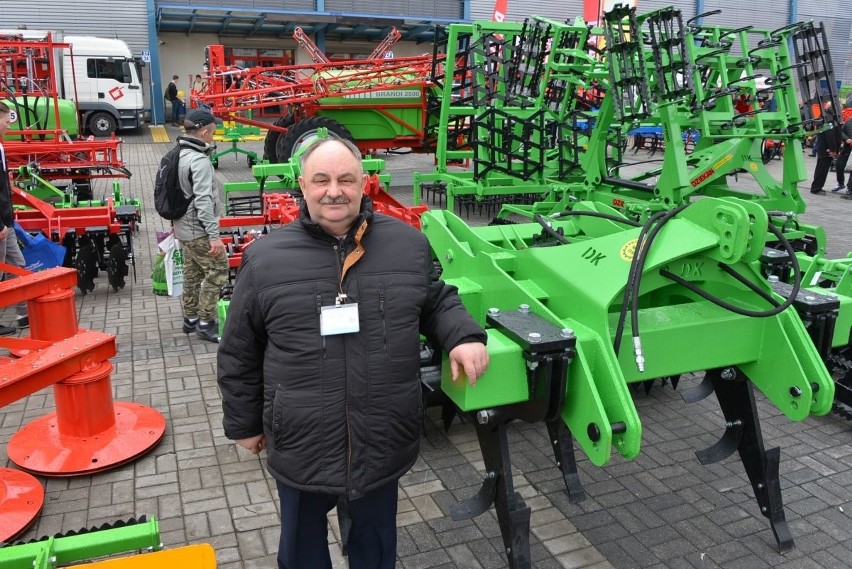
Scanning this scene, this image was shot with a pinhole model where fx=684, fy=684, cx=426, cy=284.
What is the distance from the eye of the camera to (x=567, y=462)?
3.61 m

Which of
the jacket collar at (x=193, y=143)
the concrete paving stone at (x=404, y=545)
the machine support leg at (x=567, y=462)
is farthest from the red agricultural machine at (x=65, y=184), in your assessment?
the machine support leg at (x=567, y=462)

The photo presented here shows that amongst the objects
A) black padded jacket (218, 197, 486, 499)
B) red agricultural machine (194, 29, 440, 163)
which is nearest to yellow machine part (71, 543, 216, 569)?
black padded jacket (218, 197, 486, 499)

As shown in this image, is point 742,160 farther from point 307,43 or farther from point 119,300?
point 307,43

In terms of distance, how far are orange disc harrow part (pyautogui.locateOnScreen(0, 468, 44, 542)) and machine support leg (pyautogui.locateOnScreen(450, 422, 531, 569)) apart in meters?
2.22

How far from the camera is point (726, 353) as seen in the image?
2805 millimetres

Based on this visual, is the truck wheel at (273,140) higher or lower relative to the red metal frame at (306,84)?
lower

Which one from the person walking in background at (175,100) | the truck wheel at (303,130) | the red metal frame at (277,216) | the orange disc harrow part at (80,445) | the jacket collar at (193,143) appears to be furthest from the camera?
the person walking in background at (175,100)

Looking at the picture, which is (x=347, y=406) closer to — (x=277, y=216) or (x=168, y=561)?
(x=168, y=561)

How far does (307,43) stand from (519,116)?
7530 mm

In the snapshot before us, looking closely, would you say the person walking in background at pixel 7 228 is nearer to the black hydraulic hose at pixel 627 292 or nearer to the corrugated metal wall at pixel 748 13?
the black hydraulic hose at pixel 627 292

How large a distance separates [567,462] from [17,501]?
2761 mm

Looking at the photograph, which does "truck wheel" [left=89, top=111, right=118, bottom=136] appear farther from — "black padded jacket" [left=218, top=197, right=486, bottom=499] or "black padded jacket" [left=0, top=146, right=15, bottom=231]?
"black padded jacket" [left=218, top=197, right=486, bottom=499]

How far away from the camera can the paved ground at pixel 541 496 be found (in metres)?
3.17

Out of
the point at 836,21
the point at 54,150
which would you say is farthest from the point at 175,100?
Result: the point at 836,21
